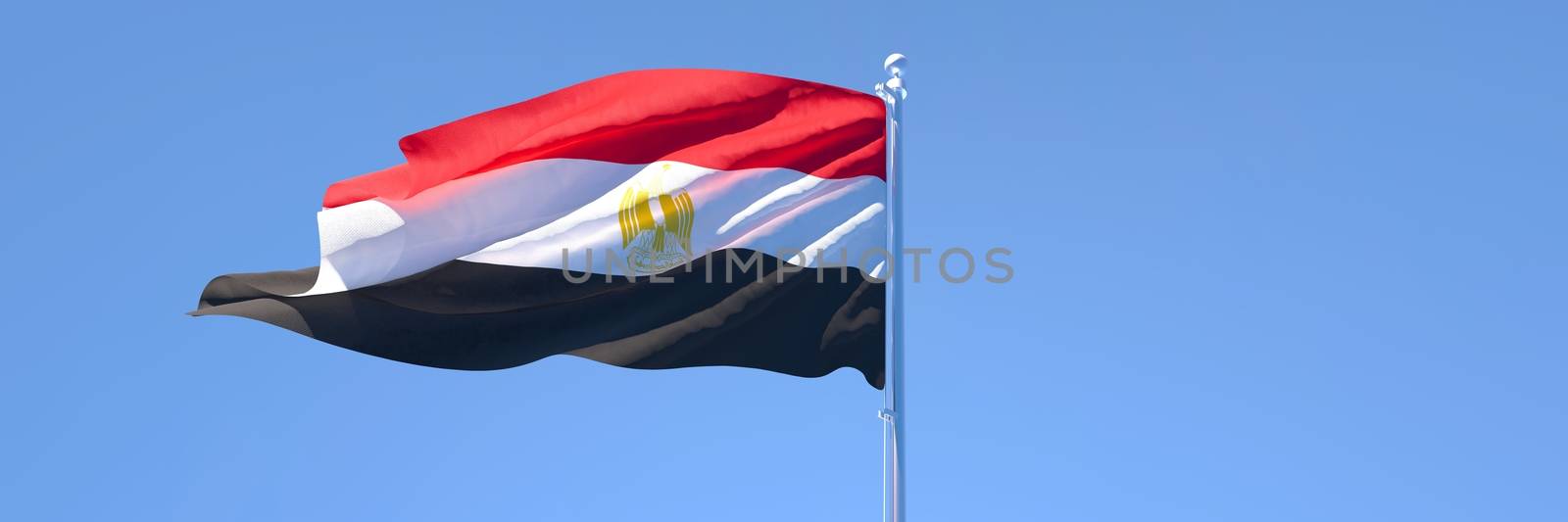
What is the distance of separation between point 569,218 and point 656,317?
1198 millimetres

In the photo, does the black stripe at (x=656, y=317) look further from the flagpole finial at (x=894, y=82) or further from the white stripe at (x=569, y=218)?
the flagpole finial at (x=894, y=82)

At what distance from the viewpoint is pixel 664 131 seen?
513 inches

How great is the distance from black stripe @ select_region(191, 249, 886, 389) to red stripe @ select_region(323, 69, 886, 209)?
91 centimetres

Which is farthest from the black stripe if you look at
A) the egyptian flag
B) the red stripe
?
the red stripe

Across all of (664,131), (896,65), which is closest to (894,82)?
(896,65)

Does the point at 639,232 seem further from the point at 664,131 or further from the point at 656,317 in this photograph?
the point at 664,131

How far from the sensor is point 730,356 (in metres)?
12.9

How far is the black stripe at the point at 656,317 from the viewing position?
12.6 meters

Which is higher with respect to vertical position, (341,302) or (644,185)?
(644,185)

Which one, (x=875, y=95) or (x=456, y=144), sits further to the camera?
(x=875, y=95)

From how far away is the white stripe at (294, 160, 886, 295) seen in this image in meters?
12.2

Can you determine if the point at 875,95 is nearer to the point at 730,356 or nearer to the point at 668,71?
the point at 668,71

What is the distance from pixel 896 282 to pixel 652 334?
2.28 meters

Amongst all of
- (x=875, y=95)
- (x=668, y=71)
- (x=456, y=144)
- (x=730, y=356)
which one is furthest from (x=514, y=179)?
(x=875, y=95)
